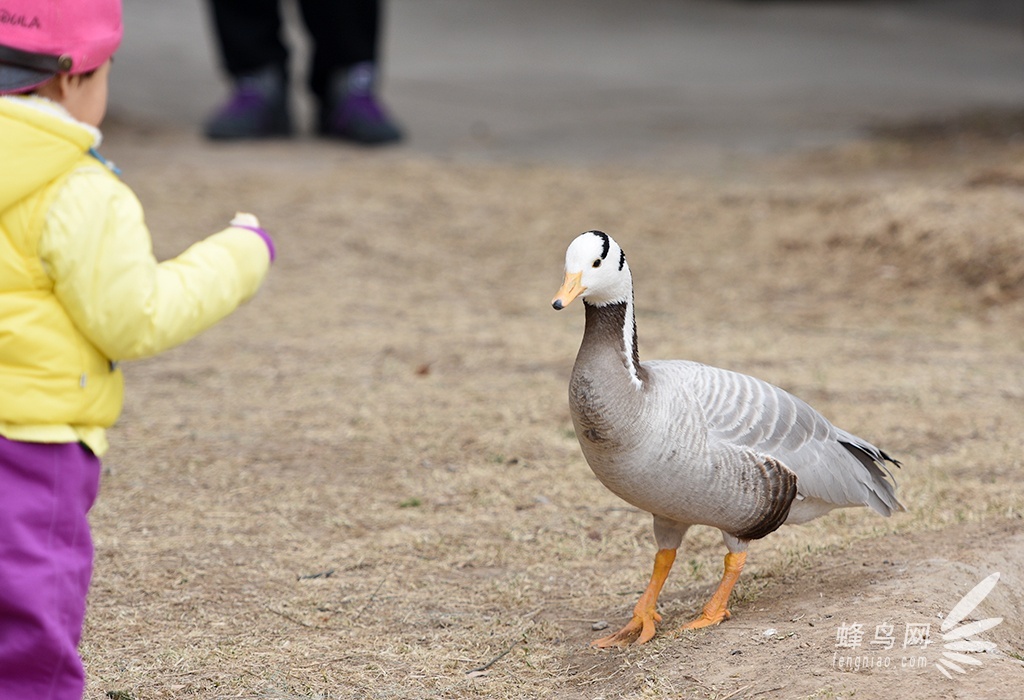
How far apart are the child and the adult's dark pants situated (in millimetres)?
6776

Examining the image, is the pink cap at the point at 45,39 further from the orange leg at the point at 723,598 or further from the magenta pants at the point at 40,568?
the orange leg at the point at 723,598

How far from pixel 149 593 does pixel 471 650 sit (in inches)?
38.7

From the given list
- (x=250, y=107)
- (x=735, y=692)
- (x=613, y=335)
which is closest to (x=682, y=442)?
(x=613, y=335)

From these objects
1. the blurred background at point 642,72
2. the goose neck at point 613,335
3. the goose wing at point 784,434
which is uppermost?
the goose neck at point 613,335

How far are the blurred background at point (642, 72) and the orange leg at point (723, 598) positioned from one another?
616 centimetres

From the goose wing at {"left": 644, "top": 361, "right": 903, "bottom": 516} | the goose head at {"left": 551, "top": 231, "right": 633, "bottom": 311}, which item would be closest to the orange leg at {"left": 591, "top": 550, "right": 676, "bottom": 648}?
the goose wing at {"left": 644, "top": 361, "right": 903, "bottom": 516}

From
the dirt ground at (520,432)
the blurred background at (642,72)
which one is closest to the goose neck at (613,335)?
the dirt ground at (520,432)

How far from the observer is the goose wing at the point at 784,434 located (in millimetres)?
2898

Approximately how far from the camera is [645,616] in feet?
9.94

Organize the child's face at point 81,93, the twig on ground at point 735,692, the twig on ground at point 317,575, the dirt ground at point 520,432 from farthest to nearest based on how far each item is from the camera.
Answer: the twig on ground at point 317,575 → the dirt ground at point 520,432 → the twig on ground at point 735,692 → the child's face at point 81,93

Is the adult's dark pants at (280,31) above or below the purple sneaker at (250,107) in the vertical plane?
above

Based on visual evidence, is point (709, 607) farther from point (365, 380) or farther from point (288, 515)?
point (365, 380)

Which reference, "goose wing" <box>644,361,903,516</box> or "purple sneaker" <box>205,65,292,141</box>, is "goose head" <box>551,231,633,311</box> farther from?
"purple sneaker" <box>205,65,292,141</box>

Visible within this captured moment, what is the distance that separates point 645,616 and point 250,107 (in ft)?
22.6
